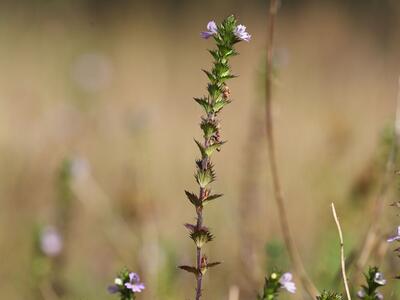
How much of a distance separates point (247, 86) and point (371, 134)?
133 inches

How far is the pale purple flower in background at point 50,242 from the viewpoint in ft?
12.2

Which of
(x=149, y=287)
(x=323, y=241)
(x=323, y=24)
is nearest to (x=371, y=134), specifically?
(x=323, y=24)

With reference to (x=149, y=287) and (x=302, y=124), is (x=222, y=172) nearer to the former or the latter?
(x=302, y=124)

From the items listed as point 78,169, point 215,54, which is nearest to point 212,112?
point 215,54

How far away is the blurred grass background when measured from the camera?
4512 mm

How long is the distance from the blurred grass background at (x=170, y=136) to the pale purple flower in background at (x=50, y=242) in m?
0.16

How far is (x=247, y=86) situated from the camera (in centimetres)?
1079

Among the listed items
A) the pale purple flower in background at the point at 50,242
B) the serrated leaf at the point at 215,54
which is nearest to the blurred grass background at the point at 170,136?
the pale purple flower in background at the point at 50,242

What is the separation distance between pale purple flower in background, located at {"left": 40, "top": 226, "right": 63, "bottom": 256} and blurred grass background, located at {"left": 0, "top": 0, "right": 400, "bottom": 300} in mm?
164

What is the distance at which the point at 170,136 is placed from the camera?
8.94m

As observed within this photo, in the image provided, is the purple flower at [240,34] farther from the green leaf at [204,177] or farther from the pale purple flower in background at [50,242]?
the pale purple flower in background at [50,242]

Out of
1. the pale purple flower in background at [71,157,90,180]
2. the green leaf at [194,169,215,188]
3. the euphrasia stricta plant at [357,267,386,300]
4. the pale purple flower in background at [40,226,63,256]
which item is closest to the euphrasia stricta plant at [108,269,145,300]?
the green leaf at [194,169,215,188]

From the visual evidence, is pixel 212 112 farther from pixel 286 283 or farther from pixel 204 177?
pixel 286 283

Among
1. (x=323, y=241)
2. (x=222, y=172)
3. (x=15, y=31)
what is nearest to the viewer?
(x=323, y=241)
